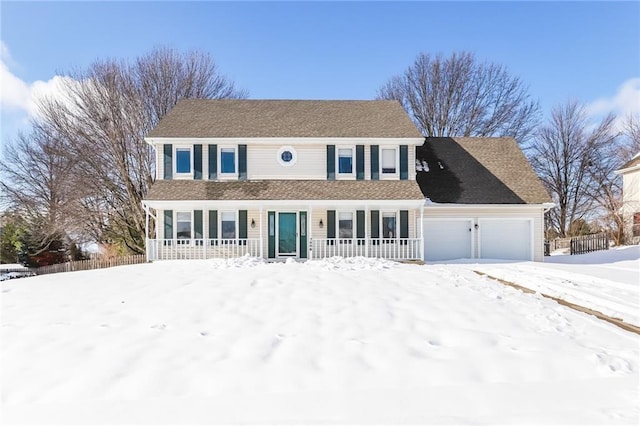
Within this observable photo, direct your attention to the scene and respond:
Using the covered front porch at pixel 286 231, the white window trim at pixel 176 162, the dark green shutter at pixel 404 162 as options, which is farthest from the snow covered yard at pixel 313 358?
the dark green shutter at pixel 404 162

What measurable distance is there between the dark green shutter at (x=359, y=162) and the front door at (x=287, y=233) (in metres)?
3.17

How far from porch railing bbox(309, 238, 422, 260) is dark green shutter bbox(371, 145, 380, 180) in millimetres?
2721

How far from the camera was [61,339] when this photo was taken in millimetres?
4781

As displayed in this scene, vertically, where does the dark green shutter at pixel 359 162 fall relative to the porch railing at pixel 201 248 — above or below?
above

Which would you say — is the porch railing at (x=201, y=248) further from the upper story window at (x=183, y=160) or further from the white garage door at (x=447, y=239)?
the white garage door at (x=447, y=239)

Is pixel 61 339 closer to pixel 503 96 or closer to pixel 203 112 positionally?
pixel 203 112

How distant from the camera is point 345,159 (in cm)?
1437

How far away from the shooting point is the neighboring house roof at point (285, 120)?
46.3 feet

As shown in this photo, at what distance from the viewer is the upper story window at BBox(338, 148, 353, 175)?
1432 centimetres

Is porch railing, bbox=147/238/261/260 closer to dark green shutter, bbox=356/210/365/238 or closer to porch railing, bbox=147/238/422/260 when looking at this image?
porch railing, bbox=147/238/422/260

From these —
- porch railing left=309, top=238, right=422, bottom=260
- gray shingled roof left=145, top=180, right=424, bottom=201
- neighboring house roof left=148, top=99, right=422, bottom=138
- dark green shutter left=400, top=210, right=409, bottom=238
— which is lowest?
porch railing left=309, top=238, right=422, bottom=260

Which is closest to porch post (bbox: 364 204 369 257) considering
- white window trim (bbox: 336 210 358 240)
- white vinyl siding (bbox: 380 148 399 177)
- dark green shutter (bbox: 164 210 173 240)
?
white window trim (bbox: 336 210 358 240)

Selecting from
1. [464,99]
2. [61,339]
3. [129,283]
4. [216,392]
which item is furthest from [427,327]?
[464,99]

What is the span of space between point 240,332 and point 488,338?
11.6ft
